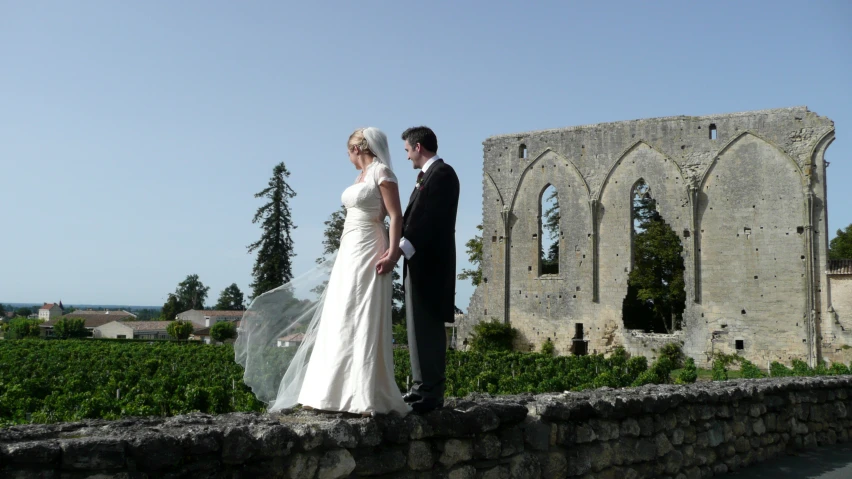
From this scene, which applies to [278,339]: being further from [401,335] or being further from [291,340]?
[401,335]

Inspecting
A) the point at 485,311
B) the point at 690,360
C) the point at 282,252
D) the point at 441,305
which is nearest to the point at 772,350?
the point at 690,360

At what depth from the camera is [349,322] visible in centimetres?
429

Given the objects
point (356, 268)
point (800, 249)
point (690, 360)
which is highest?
point (800, 249)

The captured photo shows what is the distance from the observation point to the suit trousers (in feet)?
14.9

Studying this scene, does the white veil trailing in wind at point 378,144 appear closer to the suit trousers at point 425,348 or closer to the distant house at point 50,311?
the suit trousers at point 425,348

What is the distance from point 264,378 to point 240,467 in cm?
131

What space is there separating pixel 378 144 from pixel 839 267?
27.4 meters

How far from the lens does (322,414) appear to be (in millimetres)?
4188

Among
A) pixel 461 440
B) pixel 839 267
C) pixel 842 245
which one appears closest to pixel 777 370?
pixel 839 267

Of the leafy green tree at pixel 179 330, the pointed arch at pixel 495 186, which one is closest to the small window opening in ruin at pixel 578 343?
the pointed arch at pixel 495 186

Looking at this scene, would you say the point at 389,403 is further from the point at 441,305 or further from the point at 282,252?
the point at 282,252

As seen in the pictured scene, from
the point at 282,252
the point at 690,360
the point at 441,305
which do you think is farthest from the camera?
the point at 282,252

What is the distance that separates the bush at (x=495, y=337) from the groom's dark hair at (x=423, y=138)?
2732cm

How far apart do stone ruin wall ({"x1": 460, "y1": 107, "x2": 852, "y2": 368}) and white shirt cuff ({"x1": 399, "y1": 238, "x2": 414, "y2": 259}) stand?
25901 millimetres
